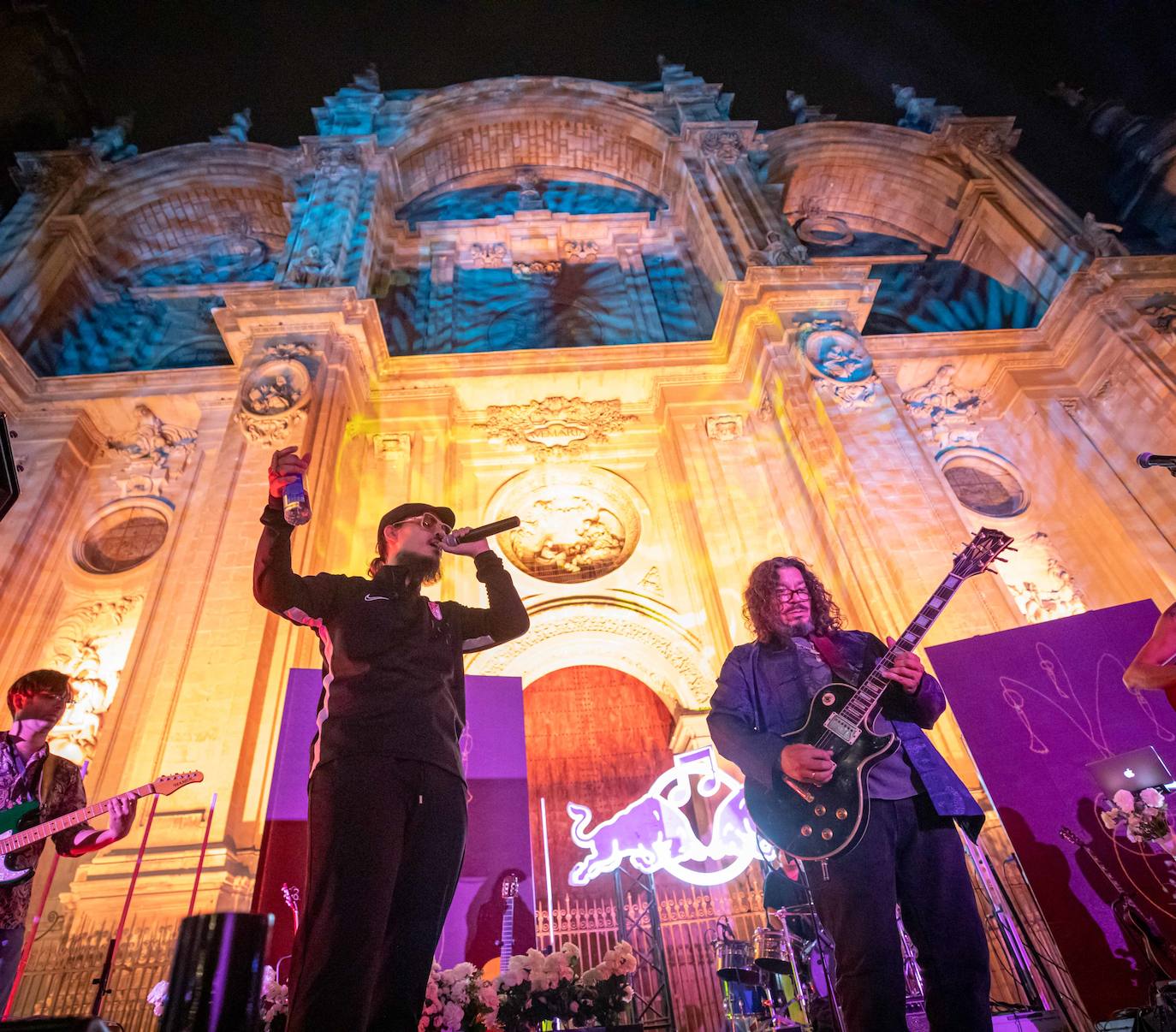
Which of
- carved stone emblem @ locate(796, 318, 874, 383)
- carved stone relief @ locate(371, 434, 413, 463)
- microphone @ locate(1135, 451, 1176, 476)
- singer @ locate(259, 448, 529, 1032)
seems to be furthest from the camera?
carved stone relief @ locate(371, 434, 413, 463)

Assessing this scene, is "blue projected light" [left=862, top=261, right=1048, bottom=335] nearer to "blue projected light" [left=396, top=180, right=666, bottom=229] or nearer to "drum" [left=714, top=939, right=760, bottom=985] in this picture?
"blue projected light" [left=396, top=180, right=666, bottom=229]

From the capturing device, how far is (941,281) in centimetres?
1581

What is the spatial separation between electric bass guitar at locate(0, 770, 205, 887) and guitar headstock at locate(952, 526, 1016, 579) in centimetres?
493

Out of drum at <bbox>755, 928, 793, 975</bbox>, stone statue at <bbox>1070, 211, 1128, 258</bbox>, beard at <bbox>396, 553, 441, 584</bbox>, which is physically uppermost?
stone statue at <bbox>1070, 211, 1128, 258</bbox>

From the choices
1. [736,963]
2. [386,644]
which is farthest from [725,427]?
[386,644]

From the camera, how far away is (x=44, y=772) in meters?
4.30

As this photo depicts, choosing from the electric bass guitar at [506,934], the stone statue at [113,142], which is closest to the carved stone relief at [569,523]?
the electric bass guitar at [506,934]

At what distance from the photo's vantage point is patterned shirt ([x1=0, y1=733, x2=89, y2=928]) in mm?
3784

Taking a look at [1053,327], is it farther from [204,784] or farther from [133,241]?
[133,241]

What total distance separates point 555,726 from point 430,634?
772 cm

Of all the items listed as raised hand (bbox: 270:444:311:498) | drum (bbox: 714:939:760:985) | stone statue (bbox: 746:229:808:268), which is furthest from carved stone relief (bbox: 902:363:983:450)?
raised hand (bbox: 270:444:311:498)

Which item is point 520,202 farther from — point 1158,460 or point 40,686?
point 1158,460

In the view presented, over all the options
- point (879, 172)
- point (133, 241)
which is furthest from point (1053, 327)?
point (133, 241)

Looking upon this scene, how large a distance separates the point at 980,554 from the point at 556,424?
9414 mm
